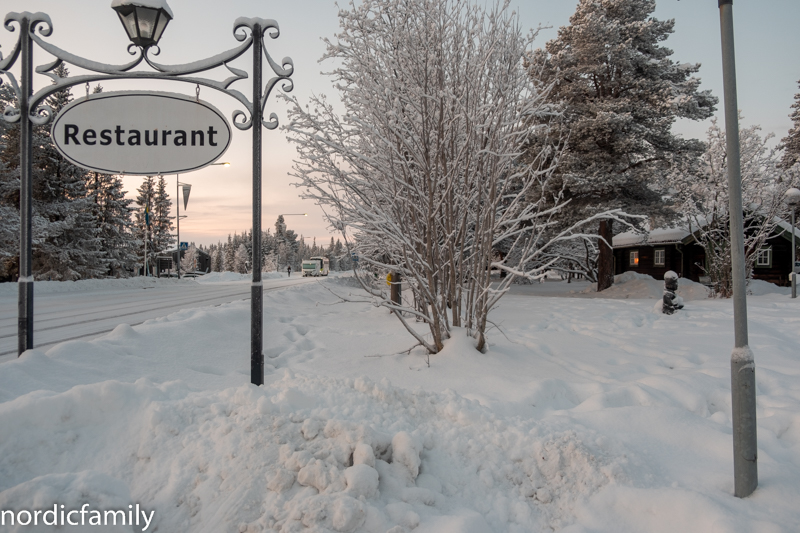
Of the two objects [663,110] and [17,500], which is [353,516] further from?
[663,110]

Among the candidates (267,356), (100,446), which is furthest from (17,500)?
(267,356)

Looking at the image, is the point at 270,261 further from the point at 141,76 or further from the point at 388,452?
the point at 388,452

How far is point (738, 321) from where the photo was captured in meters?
2.62

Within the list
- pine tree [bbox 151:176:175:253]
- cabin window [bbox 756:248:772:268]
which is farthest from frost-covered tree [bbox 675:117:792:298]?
pine tree [bbox 151:176:175:253]

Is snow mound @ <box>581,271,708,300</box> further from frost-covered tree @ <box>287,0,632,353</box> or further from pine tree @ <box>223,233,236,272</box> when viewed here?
pine tree @ <box>223,233,236,272</box>

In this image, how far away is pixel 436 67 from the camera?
203 inches

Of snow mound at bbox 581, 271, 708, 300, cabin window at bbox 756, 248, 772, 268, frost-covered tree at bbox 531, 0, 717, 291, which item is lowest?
snow mound at bbox 581, 271, 708, 300

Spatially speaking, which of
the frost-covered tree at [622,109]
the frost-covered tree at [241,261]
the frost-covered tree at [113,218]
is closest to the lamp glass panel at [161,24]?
the frost-covered tree at [622,109]

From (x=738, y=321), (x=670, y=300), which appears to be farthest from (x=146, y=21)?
(x=670, y=300)

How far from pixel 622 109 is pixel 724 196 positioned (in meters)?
4.82

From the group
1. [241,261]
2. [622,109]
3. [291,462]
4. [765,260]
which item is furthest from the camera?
[241,261]

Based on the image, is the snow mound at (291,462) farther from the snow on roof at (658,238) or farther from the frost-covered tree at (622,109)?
the snow on roof at (658,238)

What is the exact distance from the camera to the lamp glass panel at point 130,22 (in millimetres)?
4090

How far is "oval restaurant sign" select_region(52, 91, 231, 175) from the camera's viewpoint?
13.9 ft
